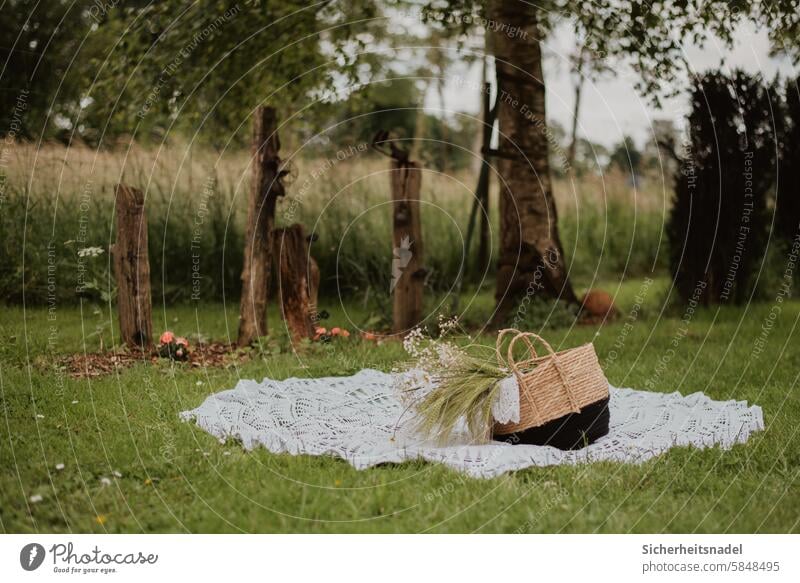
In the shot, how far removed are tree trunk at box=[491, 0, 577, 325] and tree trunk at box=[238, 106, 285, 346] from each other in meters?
1.99

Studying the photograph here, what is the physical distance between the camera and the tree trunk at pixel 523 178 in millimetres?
7113

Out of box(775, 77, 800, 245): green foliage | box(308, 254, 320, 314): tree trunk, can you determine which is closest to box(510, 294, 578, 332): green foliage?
box(308, 254, 320, 314): tree trunk

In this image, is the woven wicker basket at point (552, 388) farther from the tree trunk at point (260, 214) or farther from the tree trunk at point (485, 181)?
the tree trunk at point (485, 181)

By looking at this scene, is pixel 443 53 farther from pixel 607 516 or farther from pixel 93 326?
pixel 607 516

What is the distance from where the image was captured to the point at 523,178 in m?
7.21

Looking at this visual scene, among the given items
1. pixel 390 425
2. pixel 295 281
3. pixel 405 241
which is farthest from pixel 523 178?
pixel 390 425

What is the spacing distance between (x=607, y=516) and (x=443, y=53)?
10.8m

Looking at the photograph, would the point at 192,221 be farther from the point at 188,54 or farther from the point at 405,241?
the point at 405,241

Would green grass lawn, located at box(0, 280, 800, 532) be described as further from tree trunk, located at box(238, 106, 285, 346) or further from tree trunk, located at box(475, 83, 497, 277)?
tree trunk, located at box(475, 83, 497, 277)

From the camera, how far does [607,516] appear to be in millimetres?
3279

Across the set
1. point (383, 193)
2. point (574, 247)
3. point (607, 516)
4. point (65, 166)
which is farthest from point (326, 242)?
point (607, 516)

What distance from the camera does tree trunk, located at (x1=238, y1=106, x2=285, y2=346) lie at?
Result: 597 cm

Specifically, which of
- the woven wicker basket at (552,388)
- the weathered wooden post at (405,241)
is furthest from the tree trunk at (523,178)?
the woven wicker basket at (552,388)

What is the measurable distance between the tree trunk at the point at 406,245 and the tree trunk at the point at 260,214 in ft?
3.22
